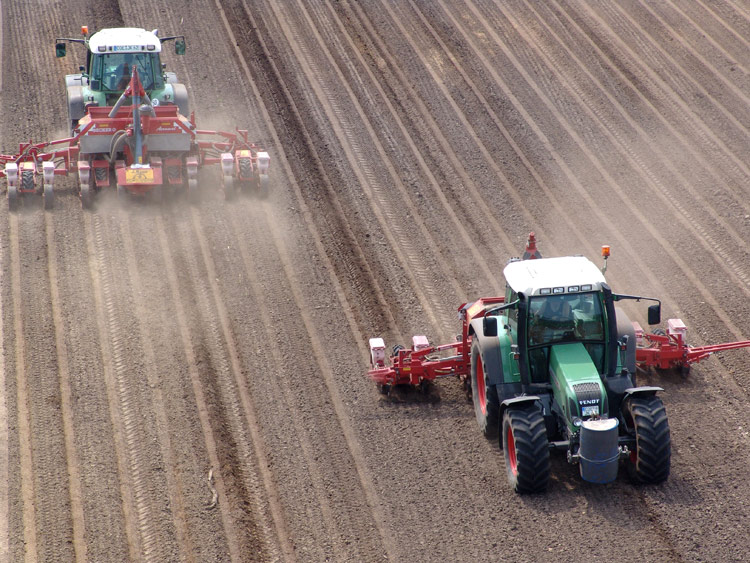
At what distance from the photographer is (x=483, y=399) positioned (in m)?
11.9

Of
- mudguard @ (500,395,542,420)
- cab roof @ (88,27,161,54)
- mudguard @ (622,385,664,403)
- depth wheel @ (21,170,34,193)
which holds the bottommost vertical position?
mudguard @ (500,395,542,420)

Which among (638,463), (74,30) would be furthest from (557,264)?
(74,30)

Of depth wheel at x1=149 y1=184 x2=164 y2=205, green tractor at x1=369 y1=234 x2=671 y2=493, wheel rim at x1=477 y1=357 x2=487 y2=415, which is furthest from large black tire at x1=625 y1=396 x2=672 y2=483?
depth wheel at x1=149 y1=184 x2=164 y2=205

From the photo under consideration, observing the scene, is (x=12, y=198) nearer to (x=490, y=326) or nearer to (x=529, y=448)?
(x=490, y=326)

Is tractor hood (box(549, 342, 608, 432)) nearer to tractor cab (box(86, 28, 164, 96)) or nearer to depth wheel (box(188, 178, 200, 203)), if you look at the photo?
depth wheel (box(188, 178, 200, 203))

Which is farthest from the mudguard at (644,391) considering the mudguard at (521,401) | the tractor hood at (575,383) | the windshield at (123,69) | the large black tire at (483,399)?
the windshield at (123,69)

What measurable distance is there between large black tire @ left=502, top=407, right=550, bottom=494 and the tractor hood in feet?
1.02

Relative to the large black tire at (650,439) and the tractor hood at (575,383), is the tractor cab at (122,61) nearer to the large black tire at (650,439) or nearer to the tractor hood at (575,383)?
the tractor hood at (575,383)

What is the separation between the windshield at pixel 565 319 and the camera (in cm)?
1084

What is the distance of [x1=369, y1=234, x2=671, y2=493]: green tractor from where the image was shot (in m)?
10.3

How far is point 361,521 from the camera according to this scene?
34.5ft

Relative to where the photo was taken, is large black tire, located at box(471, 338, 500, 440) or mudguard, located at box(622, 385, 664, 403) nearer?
mudguard, located at box(622, 385, 664, 403)

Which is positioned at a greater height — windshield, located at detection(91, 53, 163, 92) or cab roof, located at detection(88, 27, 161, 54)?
cab roof, located at detection(88, 27, 161, 54)

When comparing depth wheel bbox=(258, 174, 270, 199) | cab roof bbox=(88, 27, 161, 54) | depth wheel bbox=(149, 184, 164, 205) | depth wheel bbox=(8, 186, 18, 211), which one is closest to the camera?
depth wheel bbox=(8, 186, 18, 211)
